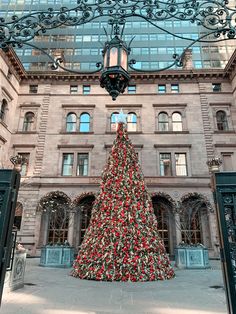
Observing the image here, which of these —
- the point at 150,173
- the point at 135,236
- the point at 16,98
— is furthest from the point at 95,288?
the point at 16,98

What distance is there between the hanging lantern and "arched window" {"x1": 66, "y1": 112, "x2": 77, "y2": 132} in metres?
19.4

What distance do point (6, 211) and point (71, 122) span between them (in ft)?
68.8

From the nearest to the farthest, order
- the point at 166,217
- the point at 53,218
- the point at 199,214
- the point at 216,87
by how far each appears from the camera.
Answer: the point at 53,218
the point at 199,214
the point at 166,217
the point at 216,87

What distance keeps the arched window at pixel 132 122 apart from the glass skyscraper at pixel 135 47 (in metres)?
13.2

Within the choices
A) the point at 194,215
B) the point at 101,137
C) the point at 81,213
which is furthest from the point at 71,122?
the point at 194,215

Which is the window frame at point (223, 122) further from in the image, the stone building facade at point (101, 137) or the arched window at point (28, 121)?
the arched window at point (28, 121)

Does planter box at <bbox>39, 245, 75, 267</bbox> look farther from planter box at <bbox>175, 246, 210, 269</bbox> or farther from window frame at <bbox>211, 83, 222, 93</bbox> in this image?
window frame at <bbox>211, 83, 222, 93</bbox>

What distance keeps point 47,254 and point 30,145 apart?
438 inches

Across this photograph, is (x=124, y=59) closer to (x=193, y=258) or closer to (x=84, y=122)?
(x=193, y=258)

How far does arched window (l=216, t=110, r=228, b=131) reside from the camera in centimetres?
2275

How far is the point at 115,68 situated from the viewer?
3.86 metres

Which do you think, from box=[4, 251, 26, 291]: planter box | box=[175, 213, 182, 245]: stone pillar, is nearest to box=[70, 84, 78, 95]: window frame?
box=[175, 213, 182, 245]: stone pillar

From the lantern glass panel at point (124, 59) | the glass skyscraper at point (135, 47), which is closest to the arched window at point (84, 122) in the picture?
the glass skyscraper at point (135, 47)

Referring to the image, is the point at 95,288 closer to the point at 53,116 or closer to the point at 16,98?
the point at 53,116
